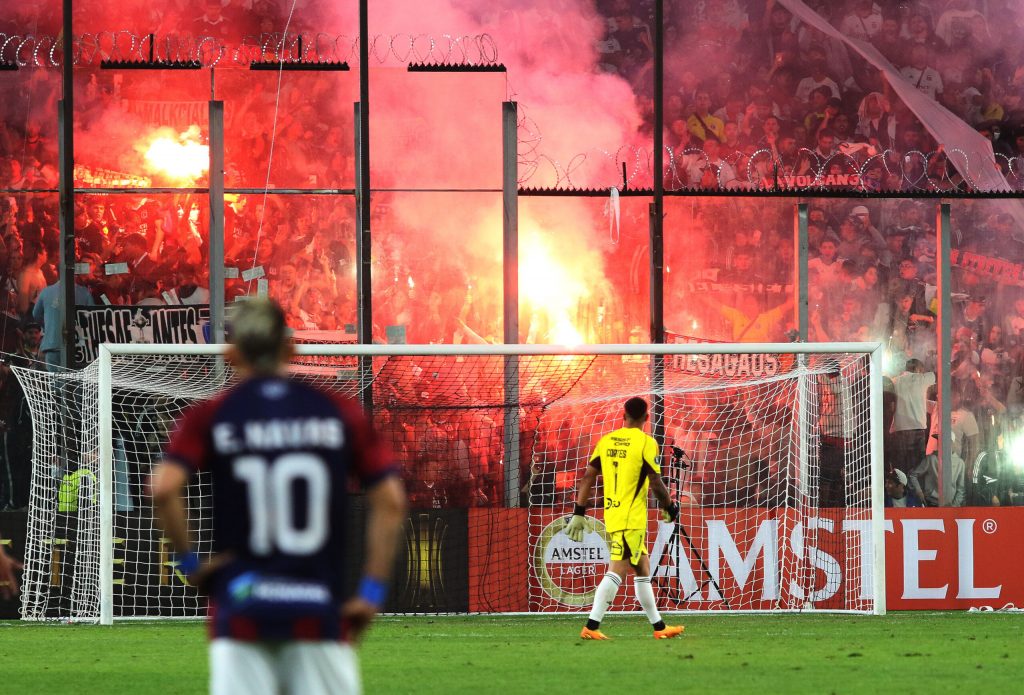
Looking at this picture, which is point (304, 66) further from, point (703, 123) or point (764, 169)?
point (764, 169)

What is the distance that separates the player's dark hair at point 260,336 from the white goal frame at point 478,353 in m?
Answer: 9.85

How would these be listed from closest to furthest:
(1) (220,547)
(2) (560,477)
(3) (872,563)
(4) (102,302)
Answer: (1) (220,547) → (3) (872,563) → (2) (560,477) → (4) (102,302)

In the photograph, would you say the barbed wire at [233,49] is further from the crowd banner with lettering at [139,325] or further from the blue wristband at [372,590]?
the blue wristband at [372,590]

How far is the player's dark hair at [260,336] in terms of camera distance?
4258mm

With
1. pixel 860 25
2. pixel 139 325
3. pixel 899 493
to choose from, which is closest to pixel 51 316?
pixel 139 325

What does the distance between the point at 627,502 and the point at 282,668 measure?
834 cm

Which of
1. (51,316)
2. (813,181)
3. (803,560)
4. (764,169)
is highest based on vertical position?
(764,169)

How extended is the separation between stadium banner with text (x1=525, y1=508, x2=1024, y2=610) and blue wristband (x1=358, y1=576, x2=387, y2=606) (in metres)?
12.1

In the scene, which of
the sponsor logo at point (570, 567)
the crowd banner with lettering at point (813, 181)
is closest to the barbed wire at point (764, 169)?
the crowd banner with lettering at point (813, 181)

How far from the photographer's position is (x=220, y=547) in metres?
4.22

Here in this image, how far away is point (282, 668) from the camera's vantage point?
4.19 metres

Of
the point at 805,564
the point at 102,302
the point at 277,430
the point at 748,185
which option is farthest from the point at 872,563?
the point at 277,430

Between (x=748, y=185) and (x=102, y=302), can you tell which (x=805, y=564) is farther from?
(x=102, y=302)

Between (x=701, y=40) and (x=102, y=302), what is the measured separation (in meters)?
9.21
